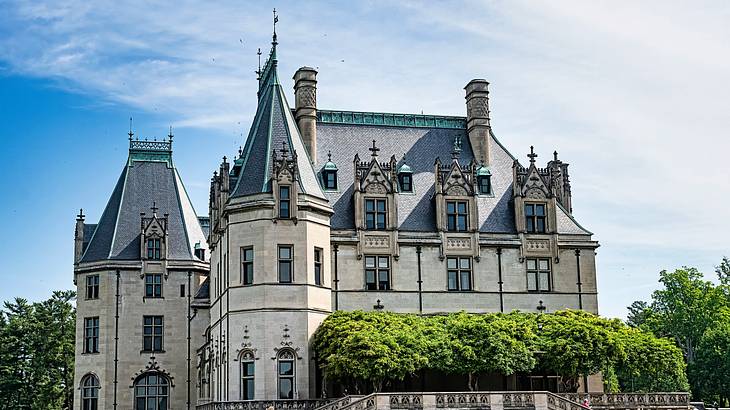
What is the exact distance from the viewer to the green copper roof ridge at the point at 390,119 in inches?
2228

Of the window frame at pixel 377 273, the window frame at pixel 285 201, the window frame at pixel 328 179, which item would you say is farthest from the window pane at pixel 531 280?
the window frame at pixel 285 201

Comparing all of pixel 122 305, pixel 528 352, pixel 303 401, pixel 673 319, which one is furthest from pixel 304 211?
pixel 673 319

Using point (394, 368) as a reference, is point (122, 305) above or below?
above

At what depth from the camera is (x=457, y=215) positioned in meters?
52.8

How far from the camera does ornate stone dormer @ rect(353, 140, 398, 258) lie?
5106cm

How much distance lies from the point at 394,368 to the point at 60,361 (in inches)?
2031

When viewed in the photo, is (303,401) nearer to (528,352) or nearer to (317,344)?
(317,344)

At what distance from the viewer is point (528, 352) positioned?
45.8m

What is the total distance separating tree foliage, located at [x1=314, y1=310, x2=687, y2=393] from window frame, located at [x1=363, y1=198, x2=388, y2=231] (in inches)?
204

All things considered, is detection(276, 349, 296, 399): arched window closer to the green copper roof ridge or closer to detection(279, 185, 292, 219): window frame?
detection(279, 185, 292, 219): window frame

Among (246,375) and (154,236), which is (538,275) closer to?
(246,375)

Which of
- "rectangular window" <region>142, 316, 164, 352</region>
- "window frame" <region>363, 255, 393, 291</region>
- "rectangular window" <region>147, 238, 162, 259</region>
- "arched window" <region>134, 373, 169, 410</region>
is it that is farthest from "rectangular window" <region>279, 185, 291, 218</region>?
"arched window" <region>134, 373, 169, 410</region>

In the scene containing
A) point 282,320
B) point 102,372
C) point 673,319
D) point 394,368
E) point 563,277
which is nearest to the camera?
point 394,368

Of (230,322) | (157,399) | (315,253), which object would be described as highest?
(315,253)
